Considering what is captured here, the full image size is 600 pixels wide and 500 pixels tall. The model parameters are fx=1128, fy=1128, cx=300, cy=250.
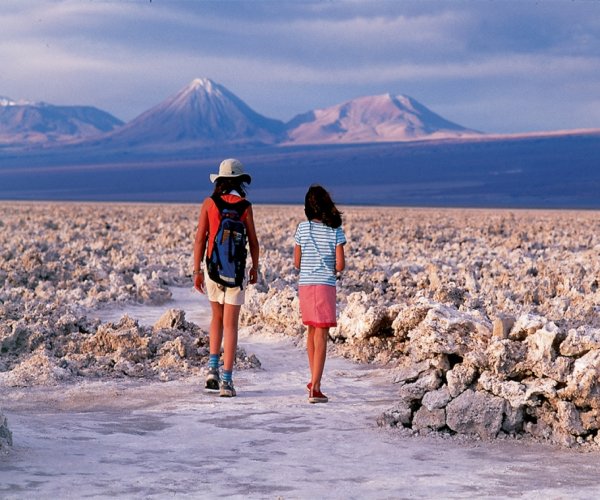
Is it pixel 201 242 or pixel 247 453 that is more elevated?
pixel 201 242

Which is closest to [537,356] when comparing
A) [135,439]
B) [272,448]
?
[272,448]

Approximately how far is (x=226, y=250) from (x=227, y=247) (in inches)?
0.7

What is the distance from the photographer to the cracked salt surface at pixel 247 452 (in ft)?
15.7

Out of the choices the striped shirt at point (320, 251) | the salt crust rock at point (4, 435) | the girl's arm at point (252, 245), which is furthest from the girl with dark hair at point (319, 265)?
the salt crust rock at point (4, 435)

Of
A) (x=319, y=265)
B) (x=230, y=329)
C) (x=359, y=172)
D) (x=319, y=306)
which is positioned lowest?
Answer: (x=230, y=329)

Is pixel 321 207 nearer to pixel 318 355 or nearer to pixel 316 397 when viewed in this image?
pixel 318 355

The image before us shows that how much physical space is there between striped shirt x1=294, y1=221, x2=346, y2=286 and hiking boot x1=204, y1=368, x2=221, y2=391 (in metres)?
0.84

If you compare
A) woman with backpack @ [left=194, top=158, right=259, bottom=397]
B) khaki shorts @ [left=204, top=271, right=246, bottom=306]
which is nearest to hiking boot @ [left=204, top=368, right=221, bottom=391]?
woman with backpack @ [left=194, top=158, right=259, bottom=397]

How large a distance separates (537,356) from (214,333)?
7.05 ft

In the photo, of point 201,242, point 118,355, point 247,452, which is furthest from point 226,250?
point 247,452

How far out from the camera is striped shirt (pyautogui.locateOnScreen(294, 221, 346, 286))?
674 cm

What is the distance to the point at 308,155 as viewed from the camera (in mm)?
130500

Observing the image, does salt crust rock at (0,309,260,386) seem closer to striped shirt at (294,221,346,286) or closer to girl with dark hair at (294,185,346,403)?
girl with dark hair at (294,185,346,403)

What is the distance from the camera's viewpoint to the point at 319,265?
6.74 metres
